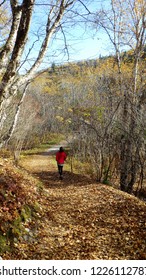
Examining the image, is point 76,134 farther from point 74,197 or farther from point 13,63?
point 13,63

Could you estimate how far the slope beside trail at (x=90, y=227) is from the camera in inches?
183

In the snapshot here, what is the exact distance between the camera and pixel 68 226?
19.3 feet

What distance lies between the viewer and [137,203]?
7.47 meters

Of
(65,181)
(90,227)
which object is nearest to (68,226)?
(90,227)

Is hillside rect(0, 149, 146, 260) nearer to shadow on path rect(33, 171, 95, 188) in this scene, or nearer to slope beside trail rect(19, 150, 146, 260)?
slope beside trail rect(19, 150, 146, 260)

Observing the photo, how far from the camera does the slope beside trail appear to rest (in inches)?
183

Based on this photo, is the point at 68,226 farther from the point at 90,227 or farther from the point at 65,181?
the point at 65,181

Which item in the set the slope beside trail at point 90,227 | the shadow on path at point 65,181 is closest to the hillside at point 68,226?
the slope beside trail at point 90,227

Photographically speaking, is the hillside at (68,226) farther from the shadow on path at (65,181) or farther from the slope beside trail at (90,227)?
the shadow on path at (65,181)

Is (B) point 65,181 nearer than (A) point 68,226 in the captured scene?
No

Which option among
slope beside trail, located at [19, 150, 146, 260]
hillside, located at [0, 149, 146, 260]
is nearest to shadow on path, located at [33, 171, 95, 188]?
slope beside trail, located at [19, 150, 146, 260]

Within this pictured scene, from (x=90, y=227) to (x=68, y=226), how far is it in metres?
0.54
